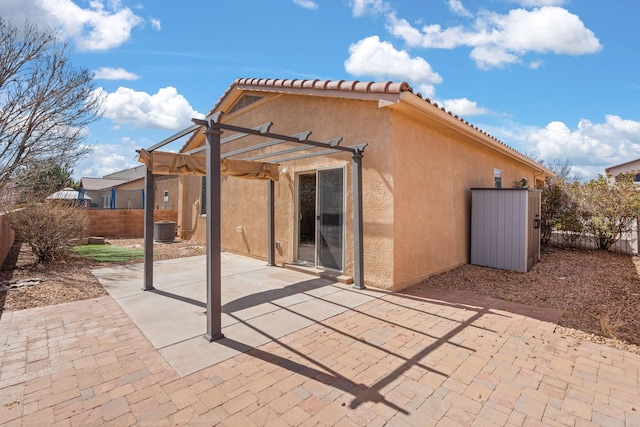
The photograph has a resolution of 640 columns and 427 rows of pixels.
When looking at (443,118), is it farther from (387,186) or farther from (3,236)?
(3,236)

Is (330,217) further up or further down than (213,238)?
further up

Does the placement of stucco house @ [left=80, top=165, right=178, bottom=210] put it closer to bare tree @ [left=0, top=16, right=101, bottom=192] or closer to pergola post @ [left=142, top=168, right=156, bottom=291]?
bare tree @ [left=0, top=16, right=101, bottom=192]

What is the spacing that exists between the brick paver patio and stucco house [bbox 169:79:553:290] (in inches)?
87.8

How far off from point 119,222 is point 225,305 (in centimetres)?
1362

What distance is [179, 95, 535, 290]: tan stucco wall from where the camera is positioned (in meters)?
6.11

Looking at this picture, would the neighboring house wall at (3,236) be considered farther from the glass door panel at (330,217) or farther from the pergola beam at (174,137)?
the glass door panel at (330,217)

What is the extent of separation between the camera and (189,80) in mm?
9656

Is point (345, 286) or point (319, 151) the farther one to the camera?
point (319, 151)

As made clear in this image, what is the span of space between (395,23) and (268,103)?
168 inches

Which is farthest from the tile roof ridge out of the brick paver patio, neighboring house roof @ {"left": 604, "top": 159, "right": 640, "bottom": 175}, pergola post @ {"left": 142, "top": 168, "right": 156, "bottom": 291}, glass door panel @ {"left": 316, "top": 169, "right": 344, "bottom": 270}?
neighboring house roof @ {"left": 604, "top": 159, "right": 640, "bottom": 175}

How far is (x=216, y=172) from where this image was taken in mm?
3980

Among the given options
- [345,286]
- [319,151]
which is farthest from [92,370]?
[319,151]

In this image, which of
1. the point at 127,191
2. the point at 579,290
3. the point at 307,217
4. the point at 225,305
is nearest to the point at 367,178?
the point at 307,217

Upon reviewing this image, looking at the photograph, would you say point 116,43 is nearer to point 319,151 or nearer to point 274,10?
point 274,10
